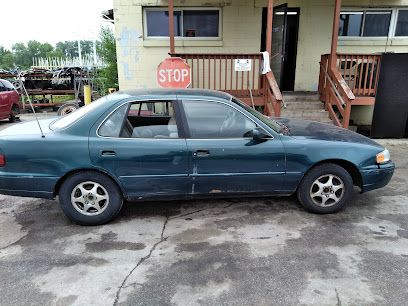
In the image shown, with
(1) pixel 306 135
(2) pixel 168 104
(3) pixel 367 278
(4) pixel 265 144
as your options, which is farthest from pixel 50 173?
(3) pixel 367 278

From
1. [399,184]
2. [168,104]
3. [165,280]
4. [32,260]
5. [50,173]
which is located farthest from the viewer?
[399,184]

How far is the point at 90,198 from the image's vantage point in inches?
155

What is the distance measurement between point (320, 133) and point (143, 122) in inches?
89.3

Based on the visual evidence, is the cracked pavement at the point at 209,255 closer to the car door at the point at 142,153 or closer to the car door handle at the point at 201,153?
the car door at the point at 142,153

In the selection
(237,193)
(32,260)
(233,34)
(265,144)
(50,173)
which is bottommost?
(32,260)

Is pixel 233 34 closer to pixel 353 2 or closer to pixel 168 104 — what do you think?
pixel 353 2

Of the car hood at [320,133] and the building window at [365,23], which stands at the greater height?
the building window at [365,23]

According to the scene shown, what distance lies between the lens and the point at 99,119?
154 inches

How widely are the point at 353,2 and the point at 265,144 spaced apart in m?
7.43

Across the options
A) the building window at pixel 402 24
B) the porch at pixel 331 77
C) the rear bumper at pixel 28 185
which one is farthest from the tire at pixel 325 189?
the building window at pixel 402 24

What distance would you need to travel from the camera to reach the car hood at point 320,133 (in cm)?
429

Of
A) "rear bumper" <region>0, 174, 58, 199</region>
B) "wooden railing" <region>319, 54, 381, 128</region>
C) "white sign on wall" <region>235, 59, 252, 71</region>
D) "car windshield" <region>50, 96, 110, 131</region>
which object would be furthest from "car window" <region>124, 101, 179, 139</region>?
"wooden railing" <region>319, 54, 381, 128</region>

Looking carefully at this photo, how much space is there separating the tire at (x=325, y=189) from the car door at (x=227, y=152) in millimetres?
367

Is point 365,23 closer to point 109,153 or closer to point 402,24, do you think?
point 402,24
